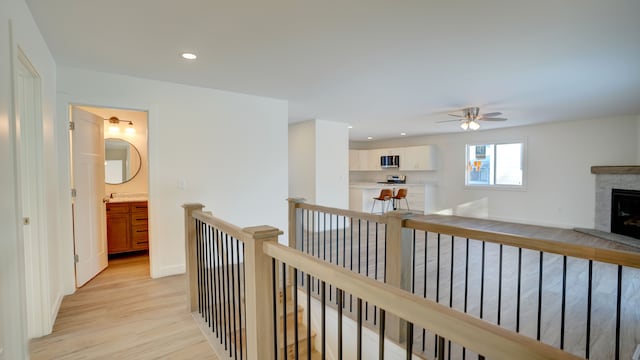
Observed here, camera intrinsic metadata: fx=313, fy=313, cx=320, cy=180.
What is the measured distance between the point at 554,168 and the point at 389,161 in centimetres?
401

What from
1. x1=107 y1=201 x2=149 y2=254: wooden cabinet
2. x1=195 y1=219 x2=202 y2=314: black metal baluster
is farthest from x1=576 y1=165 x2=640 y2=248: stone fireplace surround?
x1=107 y1=201 x2=149 y2=254: wooden cabinet

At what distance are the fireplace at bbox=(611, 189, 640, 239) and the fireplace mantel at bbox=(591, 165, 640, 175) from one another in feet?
1.12

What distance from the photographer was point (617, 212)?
5914 mm

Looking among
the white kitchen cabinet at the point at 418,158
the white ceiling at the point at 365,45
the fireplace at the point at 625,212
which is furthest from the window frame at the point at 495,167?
the white ceiling at the point at 365,45

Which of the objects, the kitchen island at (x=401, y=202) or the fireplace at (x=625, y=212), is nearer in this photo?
the fireplace at (x=625, y=212)

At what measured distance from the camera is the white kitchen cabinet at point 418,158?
879cm

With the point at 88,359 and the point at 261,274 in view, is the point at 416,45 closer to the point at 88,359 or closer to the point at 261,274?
the point at 261,274

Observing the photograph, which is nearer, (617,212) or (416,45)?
(416,45)

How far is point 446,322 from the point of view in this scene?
2.80 feet

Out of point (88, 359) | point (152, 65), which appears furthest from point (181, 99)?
point (88, 359)

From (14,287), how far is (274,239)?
1423mm

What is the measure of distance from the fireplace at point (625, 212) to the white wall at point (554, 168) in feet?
1.60

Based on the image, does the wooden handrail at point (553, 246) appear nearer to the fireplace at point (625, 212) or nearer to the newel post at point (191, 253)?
the newel post at point (191, 253)

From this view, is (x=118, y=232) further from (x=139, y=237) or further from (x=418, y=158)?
(x=418, y=158)
